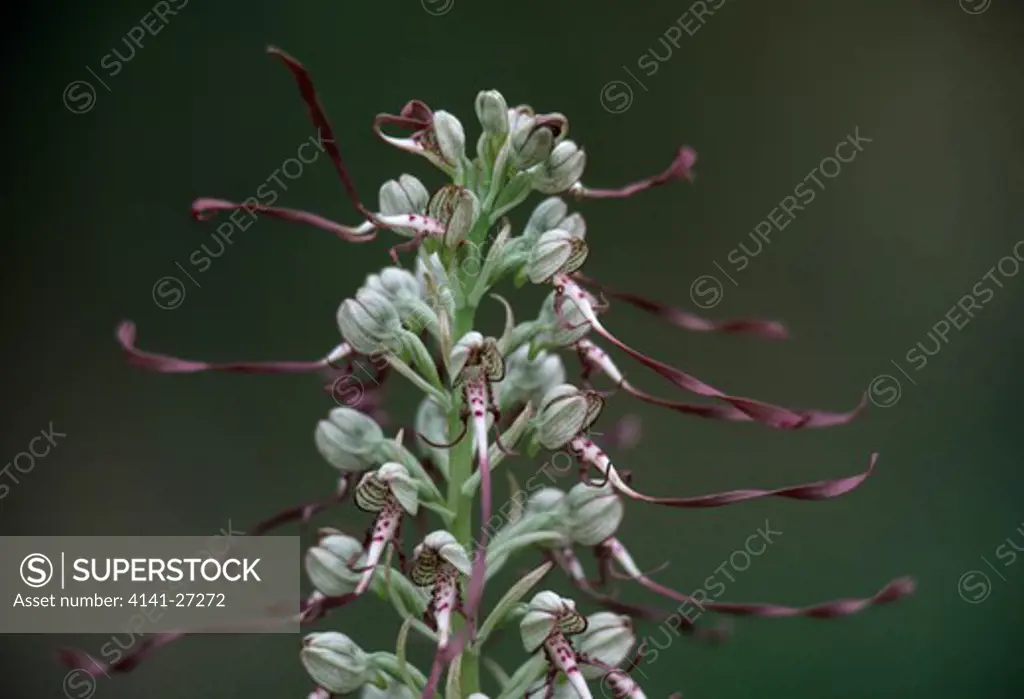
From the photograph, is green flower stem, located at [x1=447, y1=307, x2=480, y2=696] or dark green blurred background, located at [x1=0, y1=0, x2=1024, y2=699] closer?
green flower stem, located at [x1=447, y1=307, x2=480, y2=696]

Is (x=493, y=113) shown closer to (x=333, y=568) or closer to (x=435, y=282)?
(x=435, y=282)

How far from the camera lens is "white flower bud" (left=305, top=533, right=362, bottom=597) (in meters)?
Answer: 0.95

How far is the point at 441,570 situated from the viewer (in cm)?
91

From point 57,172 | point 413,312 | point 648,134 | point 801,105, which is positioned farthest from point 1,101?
point 413,312

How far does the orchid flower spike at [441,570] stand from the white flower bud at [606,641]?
0.13 meters

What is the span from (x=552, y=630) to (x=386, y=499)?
0.17 metres

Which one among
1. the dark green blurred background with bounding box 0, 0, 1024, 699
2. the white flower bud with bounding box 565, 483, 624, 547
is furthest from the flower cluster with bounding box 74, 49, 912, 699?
the dark green blurred background with bounding box 0, 0, 1024, 699

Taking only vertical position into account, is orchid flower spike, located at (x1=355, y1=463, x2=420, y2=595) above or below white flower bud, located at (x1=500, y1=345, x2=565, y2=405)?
below

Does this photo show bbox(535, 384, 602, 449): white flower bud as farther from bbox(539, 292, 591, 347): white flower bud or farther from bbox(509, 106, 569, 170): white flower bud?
bbox(509, 106, 569, 170): white flower bud

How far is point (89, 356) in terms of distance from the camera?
272cm

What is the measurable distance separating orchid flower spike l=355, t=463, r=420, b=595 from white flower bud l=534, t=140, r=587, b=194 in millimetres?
291

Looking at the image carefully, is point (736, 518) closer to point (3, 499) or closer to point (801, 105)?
point (801, 105)

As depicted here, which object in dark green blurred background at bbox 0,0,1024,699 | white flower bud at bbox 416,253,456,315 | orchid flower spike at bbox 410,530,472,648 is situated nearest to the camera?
orchid flower spike at bbox 410,530,472,648

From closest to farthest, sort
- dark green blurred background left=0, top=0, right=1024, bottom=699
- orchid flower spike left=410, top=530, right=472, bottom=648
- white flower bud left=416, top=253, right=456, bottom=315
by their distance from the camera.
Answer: orchid flower spike left=410, top=530, right=472, bottom=648 < white flower bud left=416, top=253, right=456, bottom=315 < dark green blurred background left=0, top=0, right=1024, bottom=699
